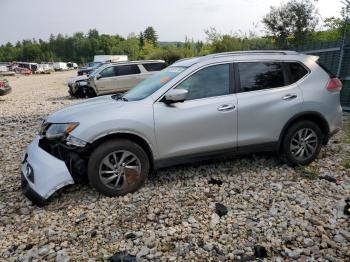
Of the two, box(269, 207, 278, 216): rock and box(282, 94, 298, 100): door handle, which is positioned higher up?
box(282, 94, 298, 100): door handle

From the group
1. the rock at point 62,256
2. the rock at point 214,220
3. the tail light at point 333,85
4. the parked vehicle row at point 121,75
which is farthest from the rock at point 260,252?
the parked vehicle row at point 121,75

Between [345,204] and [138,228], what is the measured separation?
2.60 meters

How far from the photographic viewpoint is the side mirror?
14.5ft

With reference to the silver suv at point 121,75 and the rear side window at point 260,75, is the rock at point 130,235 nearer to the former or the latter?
the rear side window at point 260,75

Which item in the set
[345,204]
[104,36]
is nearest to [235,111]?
[345,204]

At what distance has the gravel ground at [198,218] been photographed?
3.42m

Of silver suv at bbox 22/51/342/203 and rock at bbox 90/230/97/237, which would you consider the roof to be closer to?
silver suv at bbox 22/51/342/203

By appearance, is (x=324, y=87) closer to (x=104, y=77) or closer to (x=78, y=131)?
(x=78, y=131)

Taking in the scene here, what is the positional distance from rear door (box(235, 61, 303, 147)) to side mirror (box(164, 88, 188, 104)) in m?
0.89

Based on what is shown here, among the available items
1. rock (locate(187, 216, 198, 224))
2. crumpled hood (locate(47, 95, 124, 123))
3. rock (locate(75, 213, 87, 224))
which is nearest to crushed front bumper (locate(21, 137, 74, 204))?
rock (locate(75, 213, 87, 224))

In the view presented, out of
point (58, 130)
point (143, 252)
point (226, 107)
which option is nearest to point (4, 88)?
point (58, 130)

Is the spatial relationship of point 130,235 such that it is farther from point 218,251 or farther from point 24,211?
point 24,211

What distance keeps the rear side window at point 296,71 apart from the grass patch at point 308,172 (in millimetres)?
1371

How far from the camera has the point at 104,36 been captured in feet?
431
